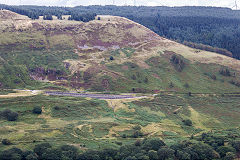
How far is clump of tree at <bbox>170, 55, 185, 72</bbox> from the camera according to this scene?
153m

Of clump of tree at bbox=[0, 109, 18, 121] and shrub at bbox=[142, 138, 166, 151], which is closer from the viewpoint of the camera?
shrub at bbox=[142, 138, 166, 151]

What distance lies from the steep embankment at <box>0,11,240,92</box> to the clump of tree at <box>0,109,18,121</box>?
39.2 meters

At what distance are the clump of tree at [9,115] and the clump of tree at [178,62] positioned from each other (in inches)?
3660

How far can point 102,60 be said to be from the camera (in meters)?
156

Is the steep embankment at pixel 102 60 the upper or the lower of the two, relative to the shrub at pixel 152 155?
upper

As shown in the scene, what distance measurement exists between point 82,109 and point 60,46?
2917 inches

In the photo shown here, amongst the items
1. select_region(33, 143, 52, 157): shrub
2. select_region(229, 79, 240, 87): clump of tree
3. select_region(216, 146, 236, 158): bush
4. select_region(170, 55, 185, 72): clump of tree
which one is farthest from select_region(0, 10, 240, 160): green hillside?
select_region(170, 55, 185, 72): clump of tree

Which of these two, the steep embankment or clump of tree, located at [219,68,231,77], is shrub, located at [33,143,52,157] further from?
clump of tree, located at [219,68,231,77]

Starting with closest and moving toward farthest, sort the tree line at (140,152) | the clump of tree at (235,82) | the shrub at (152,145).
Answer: the tree line at (140,152), the shrub at (152,145), the clump of tree at (235,82)

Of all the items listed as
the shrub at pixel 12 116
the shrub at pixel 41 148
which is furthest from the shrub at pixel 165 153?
the shrub at pixel 12 116

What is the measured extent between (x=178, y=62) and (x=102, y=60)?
42417mm

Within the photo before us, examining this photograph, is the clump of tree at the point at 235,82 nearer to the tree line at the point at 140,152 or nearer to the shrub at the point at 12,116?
the tree line at the point at 140,152

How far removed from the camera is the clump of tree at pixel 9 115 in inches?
3372

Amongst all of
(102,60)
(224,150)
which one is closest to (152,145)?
(224,150)
